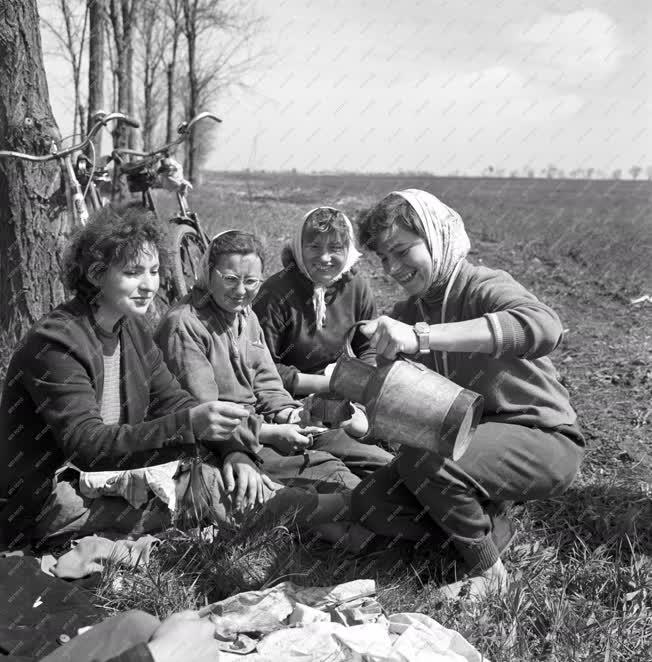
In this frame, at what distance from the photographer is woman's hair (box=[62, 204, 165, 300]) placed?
104 inches

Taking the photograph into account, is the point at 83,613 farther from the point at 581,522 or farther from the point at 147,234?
the point at 581,522

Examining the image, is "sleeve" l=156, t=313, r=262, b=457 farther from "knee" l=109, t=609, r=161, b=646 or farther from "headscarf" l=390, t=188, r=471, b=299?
"knee" l=109, t=609, r=161, b=646

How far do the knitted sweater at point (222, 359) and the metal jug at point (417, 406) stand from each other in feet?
2.53

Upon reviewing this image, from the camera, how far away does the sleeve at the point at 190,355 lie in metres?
3.11

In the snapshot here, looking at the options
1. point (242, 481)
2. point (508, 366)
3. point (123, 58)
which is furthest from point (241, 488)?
point (123, 58)

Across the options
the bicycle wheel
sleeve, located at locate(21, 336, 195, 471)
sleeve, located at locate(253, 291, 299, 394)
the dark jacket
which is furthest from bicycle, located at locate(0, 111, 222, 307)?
sleeve, located at locate(21, 336, 195, 471)

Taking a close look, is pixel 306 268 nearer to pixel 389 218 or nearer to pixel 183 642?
pixel 389 218

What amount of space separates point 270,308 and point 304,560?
1.46 metres

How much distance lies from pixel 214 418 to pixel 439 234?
103cm

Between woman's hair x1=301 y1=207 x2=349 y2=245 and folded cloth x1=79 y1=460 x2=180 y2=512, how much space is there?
5.03ft

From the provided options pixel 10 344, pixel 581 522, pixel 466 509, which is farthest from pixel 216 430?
pixel 10 344

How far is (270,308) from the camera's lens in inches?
151

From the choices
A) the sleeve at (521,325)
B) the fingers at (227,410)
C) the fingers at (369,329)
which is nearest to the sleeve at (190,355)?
the fingers at (227,410)

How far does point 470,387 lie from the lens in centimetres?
266
